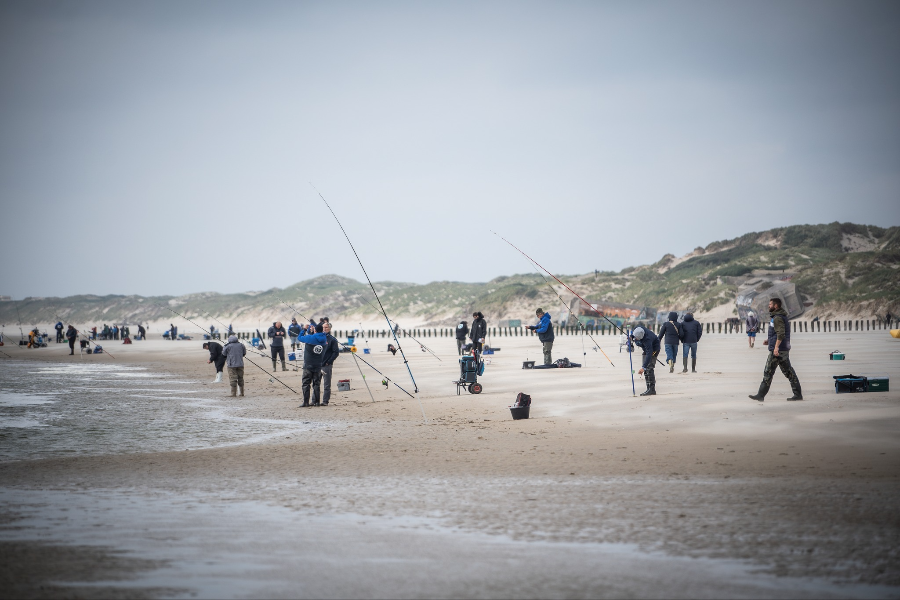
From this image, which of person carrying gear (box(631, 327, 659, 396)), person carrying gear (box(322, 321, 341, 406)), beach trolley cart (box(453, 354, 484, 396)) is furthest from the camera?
beach trolley cart (box(453, 354, 484, 396))

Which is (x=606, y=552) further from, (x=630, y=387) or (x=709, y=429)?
(x=630, y=387)

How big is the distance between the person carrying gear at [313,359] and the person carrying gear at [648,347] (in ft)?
22.0

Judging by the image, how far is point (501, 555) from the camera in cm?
553

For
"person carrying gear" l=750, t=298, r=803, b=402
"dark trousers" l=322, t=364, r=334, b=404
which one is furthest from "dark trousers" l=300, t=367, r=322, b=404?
"person carrying gear" l=750, t=298, r=803, b=402

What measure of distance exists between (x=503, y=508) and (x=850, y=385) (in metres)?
9.33

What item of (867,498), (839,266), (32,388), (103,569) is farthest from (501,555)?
(839,266)

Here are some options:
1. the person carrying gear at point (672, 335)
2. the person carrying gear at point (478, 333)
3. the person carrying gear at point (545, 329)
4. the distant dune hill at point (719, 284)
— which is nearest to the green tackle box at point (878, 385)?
the person carrying gear at point (672, 335)

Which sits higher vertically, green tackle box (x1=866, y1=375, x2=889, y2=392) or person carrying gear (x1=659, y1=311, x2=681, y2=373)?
person carrying gear (x1=659, y1=311, x2=681, y2=373)

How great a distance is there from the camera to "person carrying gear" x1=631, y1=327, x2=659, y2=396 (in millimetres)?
14008

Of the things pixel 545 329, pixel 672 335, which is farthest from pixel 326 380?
pixel 672 335

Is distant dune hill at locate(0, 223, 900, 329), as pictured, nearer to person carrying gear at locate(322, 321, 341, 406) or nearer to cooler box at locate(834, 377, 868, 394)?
person carrying gear at locate(322, 321, 341, 406)

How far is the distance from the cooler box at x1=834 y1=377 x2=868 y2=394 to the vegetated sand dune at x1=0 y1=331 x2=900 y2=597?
219 mm

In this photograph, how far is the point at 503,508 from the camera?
6.98 metres

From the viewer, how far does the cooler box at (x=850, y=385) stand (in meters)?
13.2
